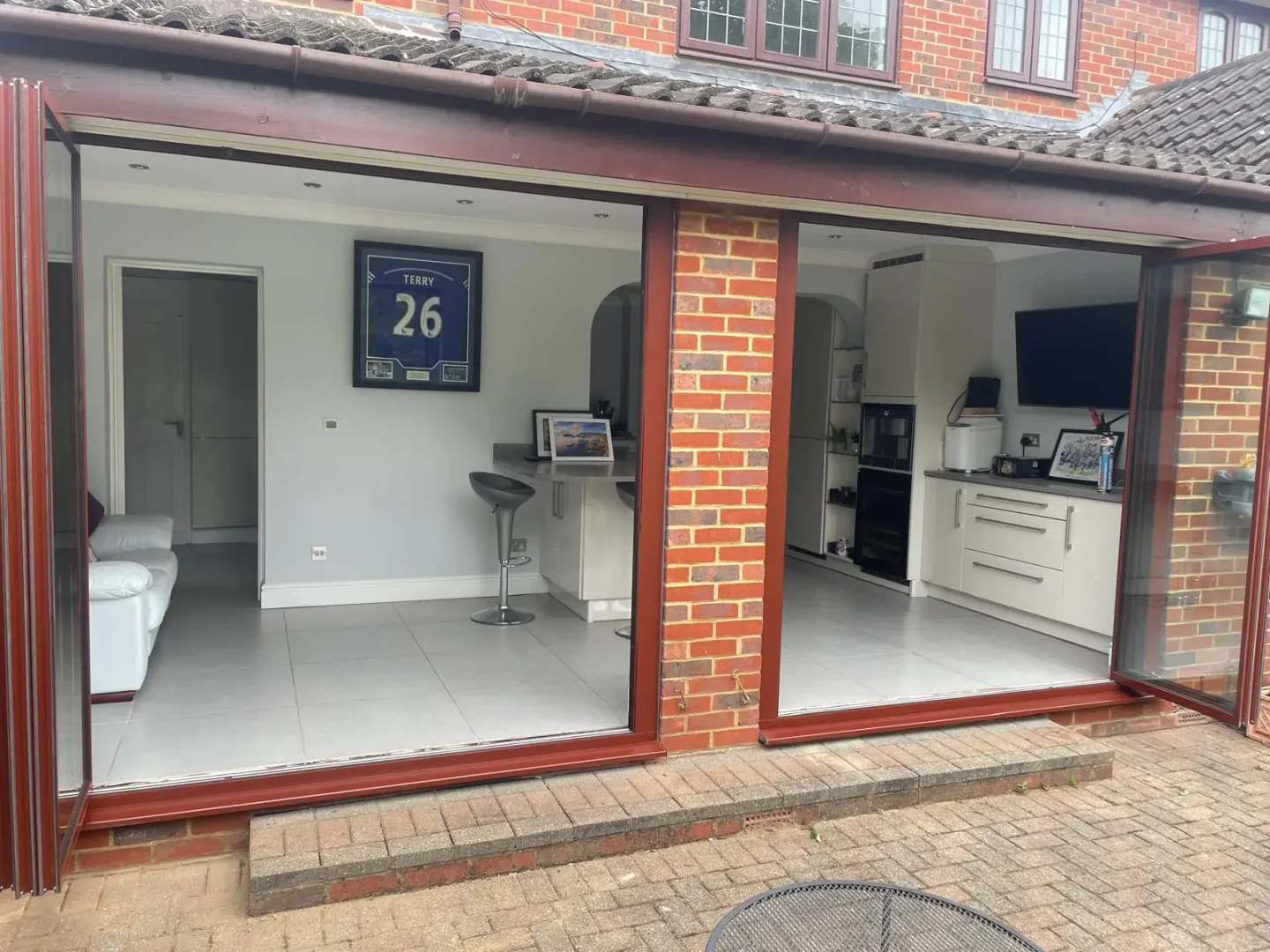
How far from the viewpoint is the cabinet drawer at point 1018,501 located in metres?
5.58

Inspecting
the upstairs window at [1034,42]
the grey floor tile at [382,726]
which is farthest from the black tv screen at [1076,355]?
the grey floor tile at [382,726]

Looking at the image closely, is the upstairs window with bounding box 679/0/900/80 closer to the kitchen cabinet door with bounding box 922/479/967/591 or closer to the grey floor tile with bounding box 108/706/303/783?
the kitchen cabinet door with bounding box 922/479/967/591

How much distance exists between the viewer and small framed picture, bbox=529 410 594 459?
6309 mm

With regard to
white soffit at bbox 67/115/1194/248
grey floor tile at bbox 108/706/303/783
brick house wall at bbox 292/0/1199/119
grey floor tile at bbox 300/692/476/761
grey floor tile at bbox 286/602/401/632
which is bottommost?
grey floor tile at bbox 286/602/401/632

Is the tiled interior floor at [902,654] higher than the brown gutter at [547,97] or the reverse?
the reverse

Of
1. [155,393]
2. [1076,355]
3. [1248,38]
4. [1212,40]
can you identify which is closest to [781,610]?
[1076,355]

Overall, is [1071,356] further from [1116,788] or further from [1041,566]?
[1116,788]

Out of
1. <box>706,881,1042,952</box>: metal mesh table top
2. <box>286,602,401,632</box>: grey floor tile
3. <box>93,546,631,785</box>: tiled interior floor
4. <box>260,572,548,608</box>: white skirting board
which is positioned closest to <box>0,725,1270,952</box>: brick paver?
<box>93,546,631,785</box>: tiled interior floor

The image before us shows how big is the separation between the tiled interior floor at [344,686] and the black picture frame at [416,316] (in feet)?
5.02

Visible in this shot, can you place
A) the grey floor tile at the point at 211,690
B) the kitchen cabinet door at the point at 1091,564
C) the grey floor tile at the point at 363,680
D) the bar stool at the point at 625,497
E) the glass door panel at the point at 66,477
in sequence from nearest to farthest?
1. the glass door panel at the point at 66,477
2. the grey floor tile at the point at 211,690
3. the grey floor tile at the point at 363,680
4. the kitchen cabinet door at the point at 1091,564
5. the bar stool at the point at 625,497

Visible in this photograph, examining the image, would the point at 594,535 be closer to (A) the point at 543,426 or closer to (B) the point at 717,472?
(A) the point at 543,426

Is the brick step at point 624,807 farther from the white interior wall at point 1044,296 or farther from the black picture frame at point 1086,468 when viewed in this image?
the white interior wall at point 1044,296

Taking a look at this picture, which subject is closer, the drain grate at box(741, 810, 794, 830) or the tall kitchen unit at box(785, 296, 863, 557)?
the drain grate at box(741, 810, 794, 830)

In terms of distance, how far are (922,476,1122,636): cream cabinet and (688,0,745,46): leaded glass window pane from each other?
337cm
